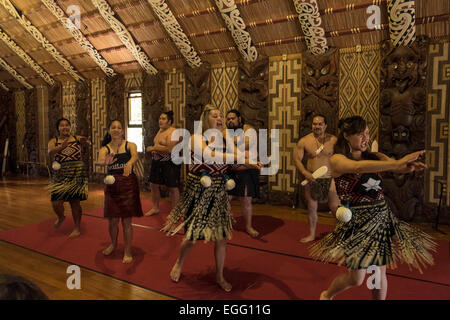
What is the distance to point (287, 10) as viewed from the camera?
5.02 meters

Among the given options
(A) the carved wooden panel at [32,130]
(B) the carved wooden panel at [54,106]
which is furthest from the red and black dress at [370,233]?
(A) the carved wooden panel at [32,130]

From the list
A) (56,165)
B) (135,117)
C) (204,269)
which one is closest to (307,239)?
(204,269)

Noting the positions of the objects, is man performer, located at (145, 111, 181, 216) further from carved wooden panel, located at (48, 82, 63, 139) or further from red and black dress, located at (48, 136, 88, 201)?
carved wooden panel, located at (48, 82, 63, 139)

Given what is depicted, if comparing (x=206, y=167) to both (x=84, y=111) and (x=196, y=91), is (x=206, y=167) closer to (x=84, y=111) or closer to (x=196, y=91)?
(x=196, y=91)

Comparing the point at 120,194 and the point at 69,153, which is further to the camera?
the point at 69,153

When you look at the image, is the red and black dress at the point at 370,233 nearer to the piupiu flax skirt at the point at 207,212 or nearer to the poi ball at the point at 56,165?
the piupiu flax skirt at the point at 207,212

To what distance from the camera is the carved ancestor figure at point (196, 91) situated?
20.9 ft

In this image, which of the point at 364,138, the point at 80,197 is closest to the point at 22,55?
the point at 80,197

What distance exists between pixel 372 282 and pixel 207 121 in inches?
63.3

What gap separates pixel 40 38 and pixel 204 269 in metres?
6.80

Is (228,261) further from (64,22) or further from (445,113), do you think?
(64,22)

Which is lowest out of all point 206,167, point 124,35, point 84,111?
point 206,167

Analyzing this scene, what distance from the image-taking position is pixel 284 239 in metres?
4.06

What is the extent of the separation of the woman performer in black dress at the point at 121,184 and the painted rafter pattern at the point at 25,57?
6582 millimetres
